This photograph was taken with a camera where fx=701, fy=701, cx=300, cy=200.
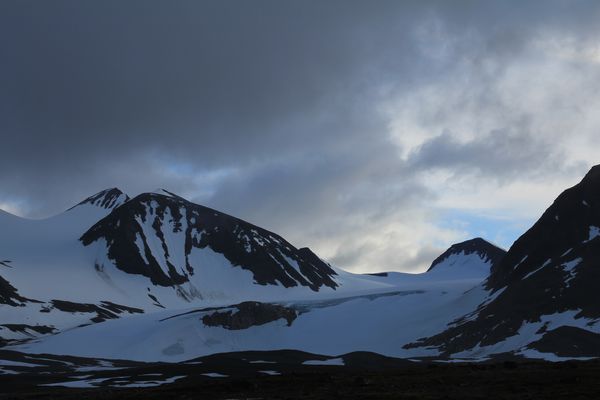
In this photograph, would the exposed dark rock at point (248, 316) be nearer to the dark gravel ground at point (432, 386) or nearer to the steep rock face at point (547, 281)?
the steep rock face at point (547, 281)

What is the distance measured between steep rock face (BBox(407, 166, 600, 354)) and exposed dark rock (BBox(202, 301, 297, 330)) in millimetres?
49258

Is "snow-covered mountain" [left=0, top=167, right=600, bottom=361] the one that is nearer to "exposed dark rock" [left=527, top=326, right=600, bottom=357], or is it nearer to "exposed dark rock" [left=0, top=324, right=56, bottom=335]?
"exposed dark rock" [left=527, top=326, right=600, bottom=357]

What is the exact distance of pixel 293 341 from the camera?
164500mm

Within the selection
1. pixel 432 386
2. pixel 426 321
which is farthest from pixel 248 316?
pixel 432 386

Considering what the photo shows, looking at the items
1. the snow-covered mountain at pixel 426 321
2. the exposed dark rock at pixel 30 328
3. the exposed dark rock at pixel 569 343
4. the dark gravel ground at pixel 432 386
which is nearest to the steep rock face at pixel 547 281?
the snow-covered mountain at pixel 426 321

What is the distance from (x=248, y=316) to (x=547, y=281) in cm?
7471

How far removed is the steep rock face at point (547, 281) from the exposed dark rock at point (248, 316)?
162 feet

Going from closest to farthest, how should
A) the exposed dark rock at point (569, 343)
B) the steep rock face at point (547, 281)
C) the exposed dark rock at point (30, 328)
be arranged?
1. the exposed dark rock at point (569, 343)
2. the steep rock face at point (547, 281)
3. the exposed dark rock at point (30, 328)

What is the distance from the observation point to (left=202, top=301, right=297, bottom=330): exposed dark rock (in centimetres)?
17238

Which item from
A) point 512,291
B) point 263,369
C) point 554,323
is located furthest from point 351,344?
point 263,369

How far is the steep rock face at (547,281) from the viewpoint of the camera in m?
122

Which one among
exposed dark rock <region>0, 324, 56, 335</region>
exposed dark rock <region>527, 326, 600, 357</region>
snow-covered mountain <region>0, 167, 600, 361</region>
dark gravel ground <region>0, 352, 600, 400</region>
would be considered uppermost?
exposed dark rock <region>0, 324, 56, 335</region>

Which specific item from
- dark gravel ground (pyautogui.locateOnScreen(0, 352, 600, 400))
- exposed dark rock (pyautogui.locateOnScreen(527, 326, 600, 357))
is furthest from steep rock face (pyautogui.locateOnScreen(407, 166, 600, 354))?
dark gravel ground (pyautogui.locateOnScreen(0, 352, 600, 400))

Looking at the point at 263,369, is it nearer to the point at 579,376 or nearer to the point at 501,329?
the point at 501,329
